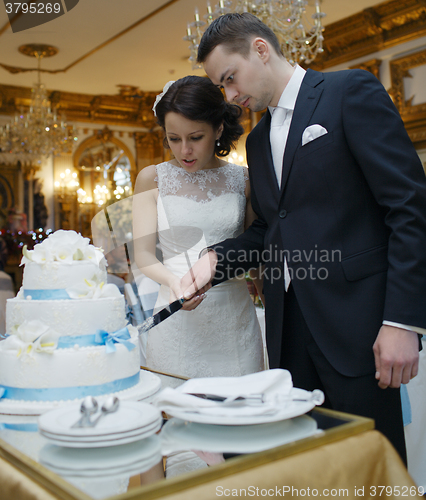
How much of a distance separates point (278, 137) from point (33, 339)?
1.06 metres

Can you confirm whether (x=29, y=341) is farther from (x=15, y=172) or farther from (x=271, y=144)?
(x=15, y=172)

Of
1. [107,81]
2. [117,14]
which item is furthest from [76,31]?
[107,81]

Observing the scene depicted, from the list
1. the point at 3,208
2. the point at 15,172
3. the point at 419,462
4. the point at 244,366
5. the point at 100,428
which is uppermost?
the point at 15,172

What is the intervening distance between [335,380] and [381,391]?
14 centimetres

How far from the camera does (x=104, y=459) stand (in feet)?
2.72

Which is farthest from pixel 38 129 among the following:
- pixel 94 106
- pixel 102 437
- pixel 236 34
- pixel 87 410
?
pixel 102 437

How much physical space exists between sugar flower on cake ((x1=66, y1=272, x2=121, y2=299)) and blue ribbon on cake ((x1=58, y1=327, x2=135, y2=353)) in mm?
109

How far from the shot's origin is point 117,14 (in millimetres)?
7242

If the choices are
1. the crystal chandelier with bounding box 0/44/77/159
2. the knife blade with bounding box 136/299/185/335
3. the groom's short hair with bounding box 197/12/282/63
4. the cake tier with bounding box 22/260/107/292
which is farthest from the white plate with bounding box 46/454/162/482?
the crystal chandelier with bounding box 0/44/77/159

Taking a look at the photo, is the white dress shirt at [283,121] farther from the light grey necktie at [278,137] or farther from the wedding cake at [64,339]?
the wedding cake at [64,339]

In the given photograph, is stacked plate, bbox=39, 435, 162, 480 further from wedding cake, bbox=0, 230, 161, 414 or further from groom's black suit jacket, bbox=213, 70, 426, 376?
groom's black suit jacket, bbox=213, 70, 426, 376

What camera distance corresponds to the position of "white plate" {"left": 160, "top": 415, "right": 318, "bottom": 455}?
0.88 metres

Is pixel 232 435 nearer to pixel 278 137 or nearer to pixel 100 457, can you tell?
pixel 100 457

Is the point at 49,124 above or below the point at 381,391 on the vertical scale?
above
